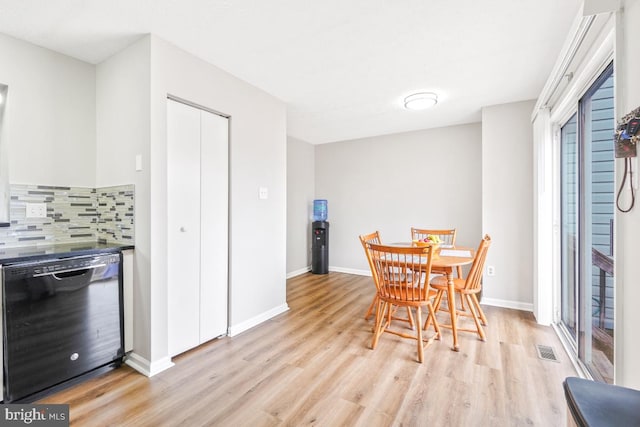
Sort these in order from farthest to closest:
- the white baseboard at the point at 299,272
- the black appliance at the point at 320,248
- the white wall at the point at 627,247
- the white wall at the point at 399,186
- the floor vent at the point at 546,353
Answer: the black appliance at the point at 320,248 → the white baseboard at the point at 299,272 → the white wall at the point at 399,186 → the floor vent at the point at 546,353 → the white wall at the point at 627,247

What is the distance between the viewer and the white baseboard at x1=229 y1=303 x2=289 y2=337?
2.69 meters

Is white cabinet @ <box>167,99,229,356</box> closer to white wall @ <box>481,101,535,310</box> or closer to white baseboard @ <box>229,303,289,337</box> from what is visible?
white baseboard @ <box>229,303,289,337</box>

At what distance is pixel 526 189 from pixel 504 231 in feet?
1.77

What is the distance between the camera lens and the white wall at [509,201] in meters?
3.28

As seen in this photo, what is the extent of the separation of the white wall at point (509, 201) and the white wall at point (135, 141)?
3.61 meters

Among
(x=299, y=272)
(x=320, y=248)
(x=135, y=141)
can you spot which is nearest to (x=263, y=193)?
(x=135, y=141)

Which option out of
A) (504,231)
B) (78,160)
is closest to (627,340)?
(504,231)

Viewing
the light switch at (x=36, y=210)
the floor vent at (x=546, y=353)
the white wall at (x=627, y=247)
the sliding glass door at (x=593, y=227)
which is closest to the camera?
the white wall at (x=627, y=247)

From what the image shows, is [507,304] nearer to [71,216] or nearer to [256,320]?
[256,320]

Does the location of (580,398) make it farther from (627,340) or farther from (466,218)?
(466,218)

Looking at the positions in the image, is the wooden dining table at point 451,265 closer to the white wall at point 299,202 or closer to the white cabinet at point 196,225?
the white cabinet at point 196,225

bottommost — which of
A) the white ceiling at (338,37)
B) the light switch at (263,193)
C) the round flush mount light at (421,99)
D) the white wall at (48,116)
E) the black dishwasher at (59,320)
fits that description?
the black dishwasher at (59,320)

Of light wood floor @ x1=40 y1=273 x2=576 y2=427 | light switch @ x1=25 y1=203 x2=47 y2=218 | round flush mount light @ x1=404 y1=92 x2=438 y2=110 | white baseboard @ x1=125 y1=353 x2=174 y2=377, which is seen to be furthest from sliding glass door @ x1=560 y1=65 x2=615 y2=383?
light switch @ x1=25 y1=203 x2=47 y2=218

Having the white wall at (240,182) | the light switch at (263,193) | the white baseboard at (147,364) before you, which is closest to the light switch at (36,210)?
the white wall at (240,182)
